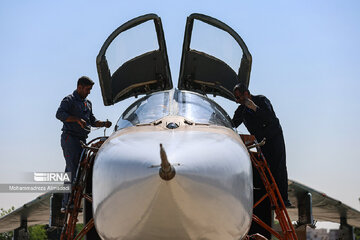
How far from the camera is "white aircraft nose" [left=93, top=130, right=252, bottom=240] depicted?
3.21 metres

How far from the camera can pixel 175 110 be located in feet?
17.7

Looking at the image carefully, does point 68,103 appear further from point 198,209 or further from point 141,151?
point 198,209

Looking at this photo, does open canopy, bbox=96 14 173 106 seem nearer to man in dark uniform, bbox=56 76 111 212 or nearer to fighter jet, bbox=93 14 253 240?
man in dark uniform, bbox=56 76 111 212

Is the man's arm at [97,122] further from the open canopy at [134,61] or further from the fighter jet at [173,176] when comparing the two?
the fighter jet at [173,176]

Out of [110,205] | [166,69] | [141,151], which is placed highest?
[166,69]

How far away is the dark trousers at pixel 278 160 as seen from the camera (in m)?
6.50

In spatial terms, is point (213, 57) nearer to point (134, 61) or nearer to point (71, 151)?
point (134, 61)

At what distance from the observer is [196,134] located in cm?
421

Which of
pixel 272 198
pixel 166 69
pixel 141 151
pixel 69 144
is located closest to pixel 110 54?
pixel 166 69

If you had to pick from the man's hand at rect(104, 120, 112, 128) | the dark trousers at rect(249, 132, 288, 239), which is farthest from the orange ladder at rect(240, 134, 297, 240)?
the man's hand at rect(104, 120, 112, 128)

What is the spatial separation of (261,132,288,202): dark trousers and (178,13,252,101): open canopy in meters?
1.44

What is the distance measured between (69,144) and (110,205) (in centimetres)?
340

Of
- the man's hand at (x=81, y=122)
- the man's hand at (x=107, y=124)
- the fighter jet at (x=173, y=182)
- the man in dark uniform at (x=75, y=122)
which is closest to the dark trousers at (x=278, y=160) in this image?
the fighter jet at (x=173, y=182)

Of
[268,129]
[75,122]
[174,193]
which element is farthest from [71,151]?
[174,193]
